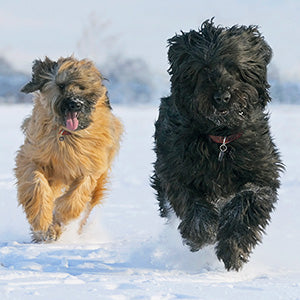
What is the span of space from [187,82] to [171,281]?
52.6 inches

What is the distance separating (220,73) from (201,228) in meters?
1.05

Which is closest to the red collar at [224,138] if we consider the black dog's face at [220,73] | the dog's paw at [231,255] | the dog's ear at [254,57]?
the black dog's face at [220,73]

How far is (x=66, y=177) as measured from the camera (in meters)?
6.22

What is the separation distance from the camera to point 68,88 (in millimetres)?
5840

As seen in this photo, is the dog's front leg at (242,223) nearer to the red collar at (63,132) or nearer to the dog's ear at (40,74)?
the red collar at (63,132)

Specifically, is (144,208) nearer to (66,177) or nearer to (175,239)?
(66,177)

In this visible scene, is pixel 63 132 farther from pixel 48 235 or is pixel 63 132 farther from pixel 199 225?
pixel 199 225

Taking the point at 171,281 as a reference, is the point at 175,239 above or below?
below

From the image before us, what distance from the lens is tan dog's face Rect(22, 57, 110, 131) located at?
5.80 m

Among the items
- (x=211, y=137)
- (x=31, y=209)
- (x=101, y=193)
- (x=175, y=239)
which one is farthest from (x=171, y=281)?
(x=101, y=193)

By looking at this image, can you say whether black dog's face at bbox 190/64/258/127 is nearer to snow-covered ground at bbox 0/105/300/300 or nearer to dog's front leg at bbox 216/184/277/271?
dog's front leg at bbox 216/184/277/271

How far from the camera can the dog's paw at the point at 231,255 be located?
4.19m

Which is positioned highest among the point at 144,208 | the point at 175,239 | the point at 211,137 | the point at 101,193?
the point at 211,137

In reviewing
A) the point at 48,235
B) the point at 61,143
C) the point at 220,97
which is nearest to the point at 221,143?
the point at 220,97
